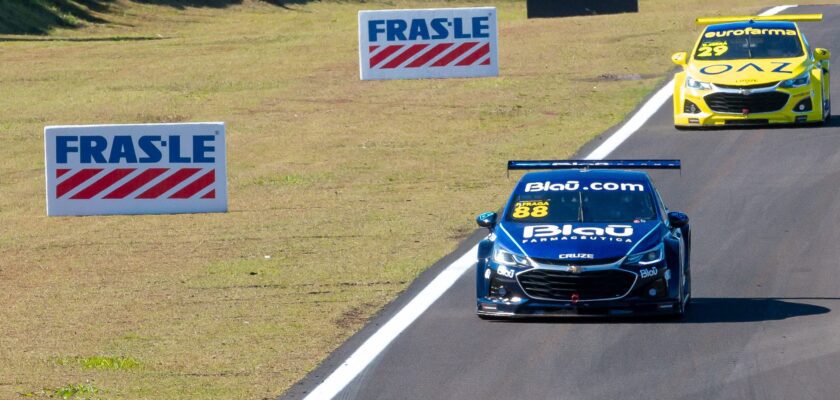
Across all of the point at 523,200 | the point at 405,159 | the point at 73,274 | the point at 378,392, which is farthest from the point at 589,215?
the point at 405,159

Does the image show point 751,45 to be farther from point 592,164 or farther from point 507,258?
point 507,258

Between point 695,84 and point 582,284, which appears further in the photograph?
point 695,84

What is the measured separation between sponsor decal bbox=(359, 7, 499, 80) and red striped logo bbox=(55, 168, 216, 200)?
11745 mm

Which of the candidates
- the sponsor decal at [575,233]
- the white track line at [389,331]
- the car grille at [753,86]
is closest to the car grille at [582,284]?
the sponsor decal at [575,233]

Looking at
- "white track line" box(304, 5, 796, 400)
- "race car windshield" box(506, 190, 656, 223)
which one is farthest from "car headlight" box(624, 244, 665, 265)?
"white track line" box(304, 5, 796, 400)

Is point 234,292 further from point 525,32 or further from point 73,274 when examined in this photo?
point 525,32

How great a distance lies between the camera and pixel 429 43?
32781 millimetres

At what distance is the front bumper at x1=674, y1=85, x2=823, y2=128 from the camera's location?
2514 centimetres

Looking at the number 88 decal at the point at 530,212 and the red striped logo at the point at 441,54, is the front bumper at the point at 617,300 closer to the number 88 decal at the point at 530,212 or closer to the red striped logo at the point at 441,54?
the number 88 decal at the point at 530,212

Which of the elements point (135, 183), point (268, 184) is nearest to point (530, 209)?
point (135, 183)

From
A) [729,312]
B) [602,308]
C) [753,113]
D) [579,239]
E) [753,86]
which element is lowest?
[729,312]

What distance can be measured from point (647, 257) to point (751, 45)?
13.3 metres

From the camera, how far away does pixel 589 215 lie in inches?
564

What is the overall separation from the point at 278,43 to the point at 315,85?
28.4 ft
